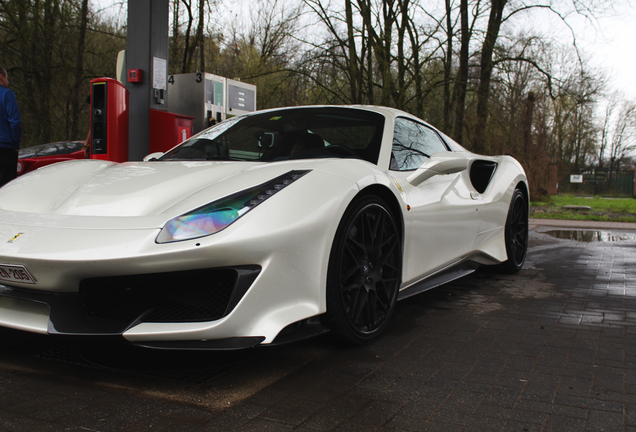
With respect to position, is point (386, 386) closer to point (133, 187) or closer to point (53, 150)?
point (133, 187)

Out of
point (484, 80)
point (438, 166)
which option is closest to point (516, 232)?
point (438, 166)

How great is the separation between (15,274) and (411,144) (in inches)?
94.6

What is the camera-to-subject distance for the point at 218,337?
76.2 inches

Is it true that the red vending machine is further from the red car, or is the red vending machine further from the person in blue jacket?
the red car

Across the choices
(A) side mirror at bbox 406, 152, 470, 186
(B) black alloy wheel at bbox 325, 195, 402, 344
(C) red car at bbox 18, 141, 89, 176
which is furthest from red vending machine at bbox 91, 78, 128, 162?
(B) black alloy wheel at bbox 325, 195, 402, 344

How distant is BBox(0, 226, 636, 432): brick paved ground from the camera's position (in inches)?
70.1

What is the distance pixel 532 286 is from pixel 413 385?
2.60 meters

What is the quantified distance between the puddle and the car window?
16.5ft

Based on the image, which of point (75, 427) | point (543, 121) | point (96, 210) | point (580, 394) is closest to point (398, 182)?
point (580, 394)

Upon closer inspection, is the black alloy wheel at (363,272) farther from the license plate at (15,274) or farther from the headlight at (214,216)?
the license plate at (15,274)

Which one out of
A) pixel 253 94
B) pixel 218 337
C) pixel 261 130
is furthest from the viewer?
pixel 253 94

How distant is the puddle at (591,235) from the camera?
7969 millimetres

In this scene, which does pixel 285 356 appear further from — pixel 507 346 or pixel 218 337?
pixel 507 346

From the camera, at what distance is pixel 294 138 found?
326 cm
